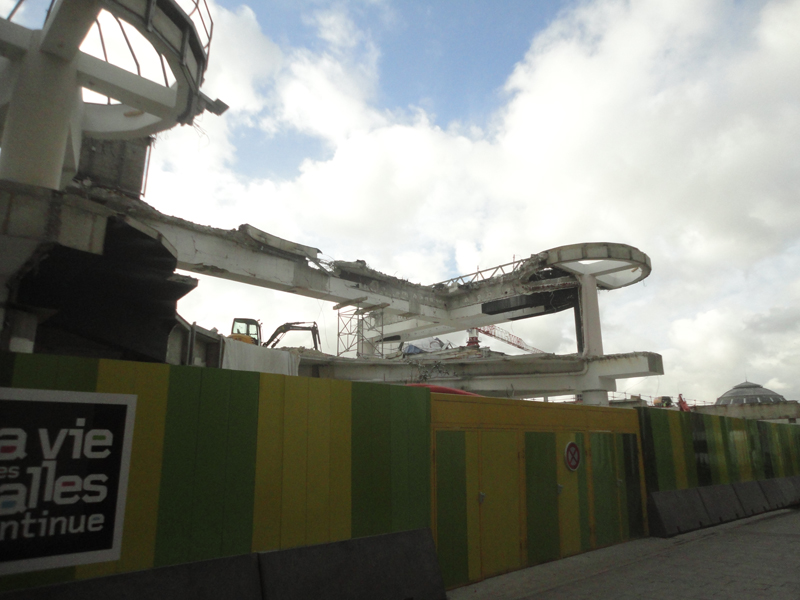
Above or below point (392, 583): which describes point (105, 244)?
above

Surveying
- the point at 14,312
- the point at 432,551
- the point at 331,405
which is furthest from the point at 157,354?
the point at 432,551

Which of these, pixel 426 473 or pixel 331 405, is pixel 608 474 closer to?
pixel 426 473

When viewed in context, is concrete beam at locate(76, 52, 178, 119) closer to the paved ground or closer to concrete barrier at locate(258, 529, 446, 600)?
concrete barrier at locate(258, 529, 446, 600)

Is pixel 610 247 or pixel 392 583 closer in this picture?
pixel 392 583

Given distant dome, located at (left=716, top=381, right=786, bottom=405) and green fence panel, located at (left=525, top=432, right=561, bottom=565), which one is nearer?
green fence panel, located at (left=525, top=432, right=561, bottom=565)

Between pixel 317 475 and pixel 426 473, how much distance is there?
2.02 m

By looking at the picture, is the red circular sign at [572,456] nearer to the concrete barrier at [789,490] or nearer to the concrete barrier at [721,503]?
the concrete barrier at [721,503]

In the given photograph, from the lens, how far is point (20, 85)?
10.9 m

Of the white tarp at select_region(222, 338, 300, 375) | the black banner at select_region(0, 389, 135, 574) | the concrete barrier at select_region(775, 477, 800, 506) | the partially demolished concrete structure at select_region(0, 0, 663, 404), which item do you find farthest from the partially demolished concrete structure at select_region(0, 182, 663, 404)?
the concrete barrier at select_region(775, 477, 800, 506)

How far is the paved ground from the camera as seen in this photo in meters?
7.55

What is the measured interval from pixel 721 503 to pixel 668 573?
7.41m

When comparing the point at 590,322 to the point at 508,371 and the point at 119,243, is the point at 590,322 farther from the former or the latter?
the point at 119,243

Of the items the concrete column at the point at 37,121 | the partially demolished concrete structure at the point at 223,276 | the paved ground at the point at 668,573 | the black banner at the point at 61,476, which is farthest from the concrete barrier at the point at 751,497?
the concrete column at the point at 37,121

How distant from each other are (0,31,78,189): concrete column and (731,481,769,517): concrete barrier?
19699mm
